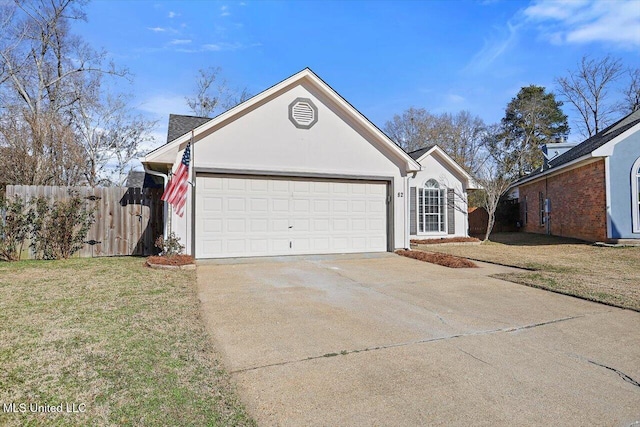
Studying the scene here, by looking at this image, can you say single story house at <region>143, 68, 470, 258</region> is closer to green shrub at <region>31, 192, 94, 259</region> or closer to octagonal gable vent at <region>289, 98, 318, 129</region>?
octagonal gable vent at <region>289, 98, 318, 129</region>

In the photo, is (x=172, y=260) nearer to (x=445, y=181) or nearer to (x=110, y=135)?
(x=445, y=181)

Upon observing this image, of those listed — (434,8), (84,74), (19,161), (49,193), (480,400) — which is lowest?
(480,400)

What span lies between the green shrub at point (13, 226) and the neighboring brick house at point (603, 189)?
61.3ft

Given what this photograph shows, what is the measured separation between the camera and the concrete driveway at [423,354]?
8.93 feet

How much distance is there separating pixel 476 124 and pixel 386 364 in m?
34.4

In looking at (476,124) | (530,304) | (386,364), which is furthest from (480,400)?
(476,124)

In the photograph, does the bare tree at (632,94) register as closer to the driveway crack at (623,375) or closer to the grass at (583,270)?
the grass at (583,270)

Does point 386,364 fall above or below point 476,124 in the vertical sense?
below

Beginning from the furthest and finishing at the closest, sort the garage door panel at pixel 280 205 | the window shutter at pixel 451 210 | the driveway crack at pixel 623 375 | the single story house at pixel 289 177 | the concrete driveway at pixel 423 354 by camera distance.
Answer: the window shutter at pixel 451 210 → the garage door panel at pixel 280 205 → the single story house at pixel 289 177 → the driveway crack at pixel 623 375 → the concrete driveway at pixel 423 354

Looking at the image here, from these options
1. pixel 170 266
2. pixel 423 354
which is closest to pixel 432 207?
pixel 170 266

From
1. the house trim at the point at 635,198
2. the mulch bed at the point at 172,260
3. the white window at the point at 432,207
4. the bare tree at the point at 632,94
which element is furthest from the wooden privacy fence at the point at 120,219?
the bare tree at the point at 632,94

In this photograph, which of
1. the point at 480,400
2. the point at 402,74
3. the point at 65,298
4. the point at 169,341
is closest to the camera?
the point at 480,400

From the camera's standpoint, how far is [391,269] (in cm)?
902

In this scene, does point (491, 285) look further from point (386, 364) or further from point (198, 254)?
point (198, 254)
